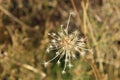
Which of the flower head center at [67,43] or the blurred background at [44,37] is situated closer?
the flower head center at [67,43]

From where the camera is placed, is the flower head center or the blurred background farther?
the blurred background

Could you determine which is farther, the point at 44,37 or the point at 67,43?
the point at 44,37

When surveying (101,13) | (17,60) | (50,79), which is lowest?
(50,79)

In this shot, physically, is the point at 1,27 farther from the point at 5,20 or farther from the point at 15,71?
the point at 15,71

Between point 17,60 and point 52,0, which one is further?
point 52,0

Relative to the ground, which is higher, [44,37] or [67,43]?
[44,37]

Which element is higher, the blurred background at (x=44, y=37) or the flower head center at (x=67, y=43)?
the blurred background at (x=44, y=37)

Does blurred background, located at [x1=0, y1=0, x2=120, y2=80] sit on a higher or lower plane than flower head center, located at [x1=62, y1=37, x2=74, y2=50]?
higher

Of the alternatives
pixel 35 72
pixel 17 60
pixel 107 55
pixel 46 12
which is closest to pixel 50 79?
pixel 35 72
